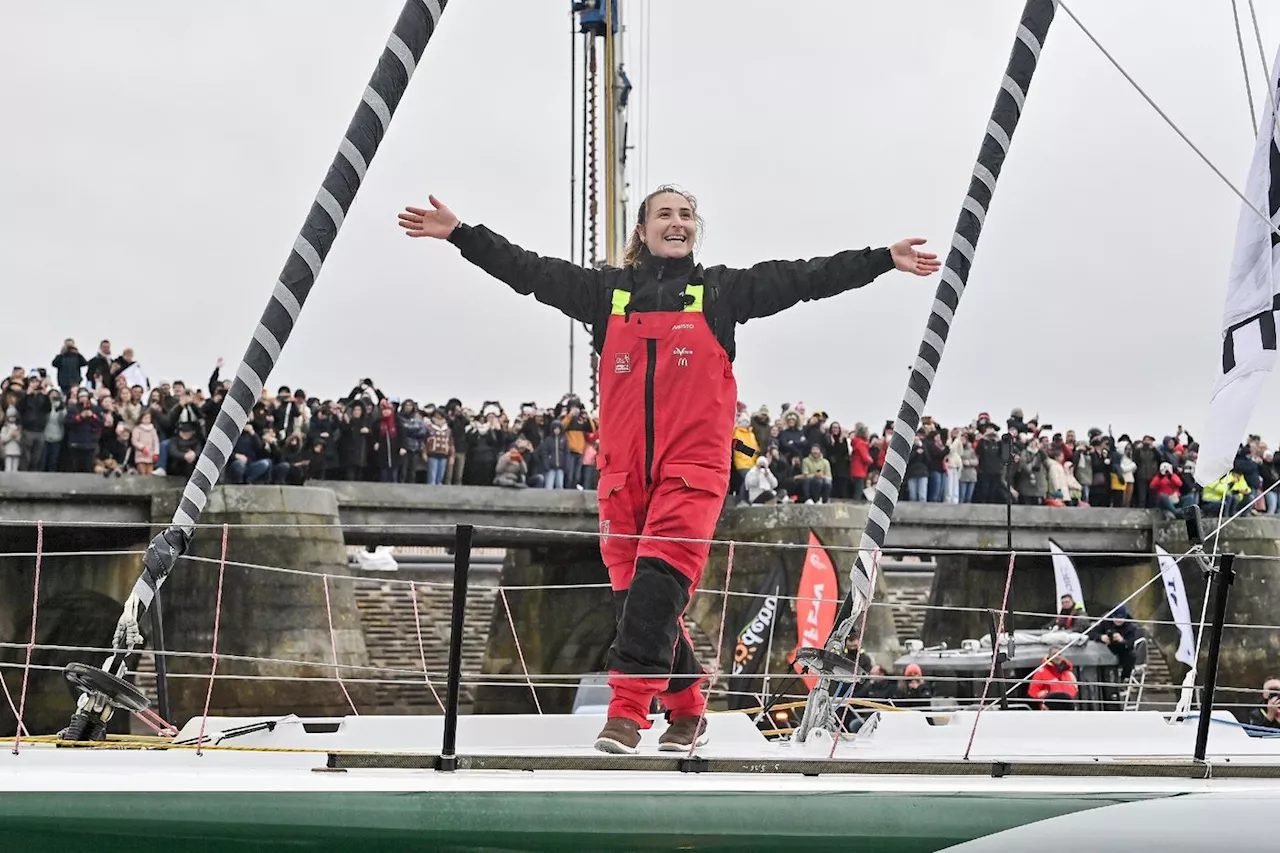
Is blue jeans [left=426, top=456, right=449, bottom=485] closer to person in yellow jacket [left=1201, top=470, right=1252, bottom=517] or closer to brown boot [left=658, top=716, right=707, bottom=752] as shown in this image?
person in yellow jacket [left=1201, top=470, right=1252, bottom=517]

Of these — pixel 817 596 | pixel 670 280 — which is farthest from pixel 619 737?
pixel 817 596

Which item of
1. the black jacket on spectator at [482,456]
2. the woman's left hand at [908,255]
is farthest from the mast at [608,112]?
the woman's left hand at [908,255]

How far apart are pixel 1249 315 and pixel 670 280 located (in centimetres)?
308

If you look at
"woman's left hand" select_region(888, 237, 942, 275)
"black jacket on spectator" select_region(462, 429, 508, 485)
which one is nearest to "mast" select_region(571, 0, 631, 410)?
"black jacket on spectator" select_region(462, 429, 508, 485)

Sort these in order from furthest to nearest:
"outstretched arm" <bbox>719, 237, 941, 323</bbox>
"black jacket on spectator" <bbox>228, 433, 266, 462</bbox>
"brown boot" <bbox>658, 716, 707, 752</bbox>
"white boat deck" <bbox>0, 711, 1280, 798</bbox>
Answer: "black jacket on spectator" <bbox>228, 433, 266, 462</bbox>
"outstretched arm" <bbox>719, 237, 941, 323</bbox>
"brown boot" <bbox>658, 716, 707, 752</bbox>
"white boat deck" <bbox>0, 711, 1280, 798</bbox>

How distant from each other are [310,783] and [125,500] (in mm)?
15462

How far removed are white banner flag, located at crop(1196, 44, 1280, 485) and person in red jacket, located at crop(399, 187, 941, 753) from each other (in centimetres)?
206

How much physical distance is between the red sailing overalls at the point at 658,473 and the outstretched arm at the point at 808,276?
0.59ft

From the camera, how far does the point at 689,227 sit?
542cm

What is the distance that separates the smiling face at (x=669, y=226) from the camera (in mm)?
5375

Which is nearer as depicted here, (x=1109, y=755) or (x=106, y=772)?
(x=106, y=772)

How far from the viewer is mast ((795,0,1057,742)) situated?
6.30 m

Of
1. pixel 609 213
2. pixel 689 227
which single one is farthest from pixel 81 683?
pixel 609 213

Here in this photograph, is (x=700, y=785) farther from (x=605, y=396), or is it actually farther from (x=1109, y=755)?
(x=1109, y=755)
